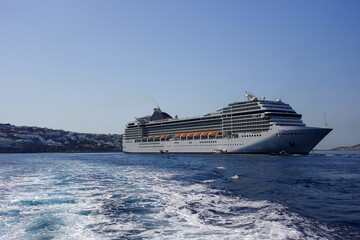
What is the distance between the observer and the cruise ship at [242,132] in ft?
200

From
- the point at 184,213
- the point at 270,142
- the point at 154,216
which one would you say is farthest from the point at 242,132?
the point at 154,216

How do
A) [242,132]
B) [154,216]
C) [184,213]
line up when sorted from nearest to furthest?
[154,216], [184,213], [242,132]

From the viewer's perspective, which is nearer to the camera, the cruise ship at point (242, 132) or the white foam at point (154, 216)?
the white foam at point (154, 216)

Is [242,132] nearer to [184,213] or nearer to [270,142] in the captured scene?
[270,142]

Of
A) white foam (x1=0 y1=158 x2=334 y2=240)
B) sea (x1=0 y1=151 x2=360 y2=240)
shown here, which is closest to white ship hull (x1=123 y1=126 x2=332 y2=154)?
sea (x1=0 y1=151 x2=360 y2=240)

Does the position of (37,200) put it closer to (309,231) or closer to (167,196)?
(167,196)

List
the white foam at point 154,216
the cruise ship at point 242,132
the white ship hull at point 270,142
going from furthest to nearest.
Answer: the cruise ship at point 242,132, the white ship hull at point 270,142, the white foam at point 154,216

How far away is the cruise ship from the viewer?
200 feet

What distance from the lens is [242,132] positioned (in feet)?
237

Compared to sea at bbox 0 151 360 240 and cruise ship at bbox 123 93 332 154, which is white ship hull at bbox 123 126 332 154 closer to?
cruise ship at bbox 123 93 332 154

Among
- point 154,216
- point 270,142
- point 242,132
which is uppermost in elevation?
point 242,132

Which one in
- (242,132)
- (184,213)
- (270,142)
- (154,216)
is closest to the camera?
(154,216)

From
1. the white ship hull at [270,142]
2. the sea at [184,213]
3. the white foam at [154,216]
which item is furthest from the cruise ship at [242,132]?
the white foam at [154,216]

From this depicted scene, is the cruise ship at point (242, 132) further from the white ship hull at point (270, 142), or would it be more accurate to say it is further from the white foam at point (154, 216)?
the white foam at point (154, 216)
